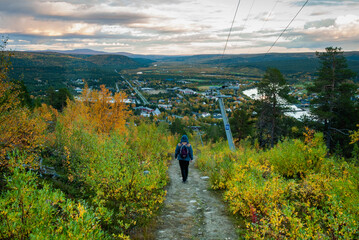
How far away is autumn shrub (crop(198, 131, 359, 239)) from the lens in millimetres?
3420

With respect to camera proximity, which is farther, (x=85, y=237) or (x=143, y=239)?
(x=143, y=239)

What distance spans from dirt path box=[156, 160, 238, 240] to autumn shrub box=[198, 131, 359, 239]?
1.41 ft

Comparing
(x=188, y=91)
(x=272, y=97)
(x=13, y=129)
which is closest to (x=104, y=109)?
(x=13, y=129)

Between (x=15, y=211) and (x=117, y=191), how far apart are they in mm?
2530

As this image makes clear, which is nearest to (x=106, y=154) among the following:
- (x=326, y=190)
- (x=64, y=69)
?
(x=326, y=190)

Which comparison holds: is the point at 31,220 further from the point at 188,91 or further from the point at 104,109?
the point at 188,91

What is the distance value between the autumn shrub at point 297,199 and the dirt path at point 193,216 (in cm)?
43

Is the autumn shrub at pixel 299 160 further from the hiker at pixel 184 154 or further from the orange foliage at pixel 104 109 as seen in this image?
the orange foliage at pixel 104 109

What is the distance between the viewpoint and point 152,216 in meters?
5.12

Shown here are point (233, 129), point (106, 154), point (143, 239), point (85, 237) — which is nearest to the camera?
point (85, 237)

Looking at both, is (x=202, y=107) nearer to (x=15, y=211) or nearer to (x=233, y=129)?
(x=233, y=129)

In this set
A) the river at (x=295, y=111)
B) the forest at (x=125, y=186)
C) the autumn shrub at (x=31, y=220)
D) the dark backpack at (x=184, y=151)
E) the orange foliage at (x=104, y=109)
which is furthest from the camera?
the river at (x=295, y=111)

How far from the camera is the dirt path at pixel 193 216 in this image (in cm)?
443

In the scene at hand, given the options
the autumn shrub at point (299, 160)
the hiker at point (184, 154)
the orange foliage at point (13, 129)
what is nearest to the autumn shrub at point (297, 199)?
the autumn shrub at point (299, 160)
